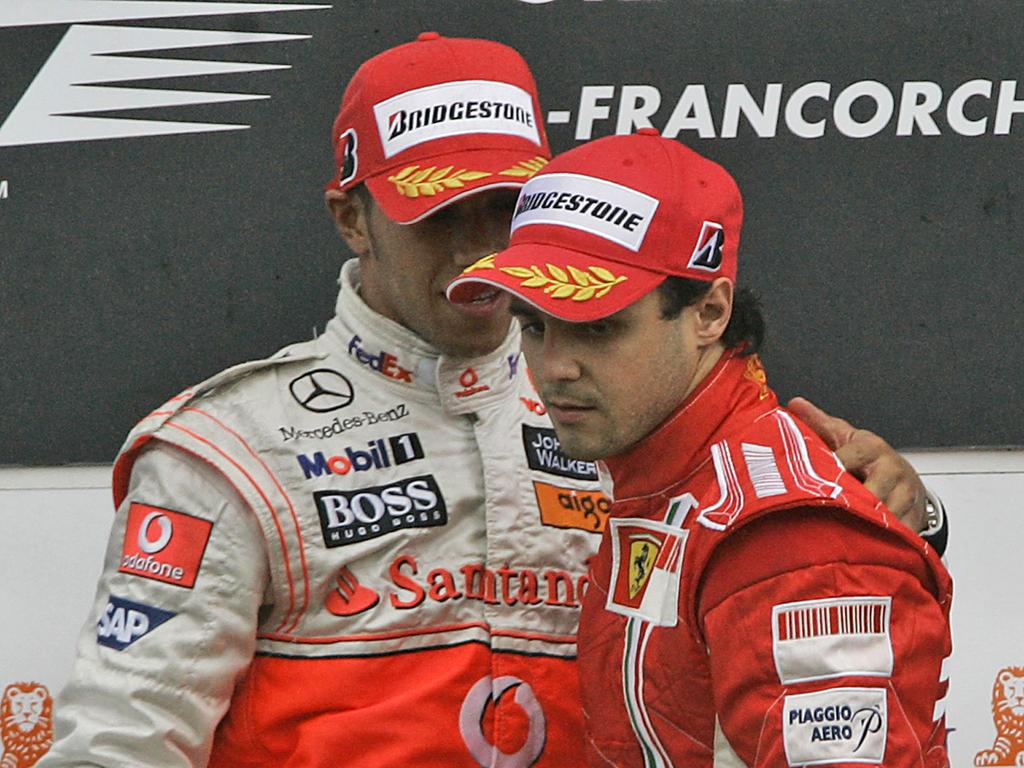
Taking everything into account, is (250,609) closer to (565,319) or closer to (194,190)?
(565,319)

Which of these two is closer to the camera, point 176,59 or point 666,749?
point 666,749

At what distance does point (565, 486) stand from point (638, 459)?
0.31 metres

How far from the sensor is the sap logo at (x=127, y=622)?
183 centimetres

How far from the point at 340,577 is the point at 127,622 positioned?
0.82ft

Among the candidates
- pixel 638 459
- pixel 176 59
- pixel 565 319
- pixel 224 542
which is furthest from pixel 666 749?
pixel 176 59

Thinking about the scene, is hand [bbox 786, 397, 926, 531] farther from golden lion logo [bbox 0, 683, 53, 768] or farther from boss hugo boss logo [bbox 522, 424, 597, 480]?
golden lion logo [bbox 0, 683, 53, 768]

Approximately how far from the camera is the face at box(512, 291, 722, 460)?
167 centimetres

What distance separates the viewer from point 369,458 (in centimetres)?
193

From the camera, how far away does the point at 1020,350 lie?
238 cm

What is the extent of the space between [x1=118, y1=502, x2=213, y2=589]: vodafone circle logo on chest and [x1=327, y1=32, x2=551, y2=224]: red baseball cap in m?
0.44

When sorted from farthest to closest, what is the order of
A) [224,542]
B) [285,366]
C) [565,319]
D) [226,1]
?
[226,1] → [285,366] → [224,542] → [565,319]

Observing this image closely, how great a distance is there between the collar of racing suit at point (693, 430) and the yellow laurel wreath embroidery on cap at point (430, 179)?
0.38m

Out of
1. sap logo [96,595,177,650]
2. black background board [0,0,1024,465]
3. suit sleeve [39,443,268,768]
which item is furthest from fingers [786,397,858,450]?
sap logo [96,595,177,650]

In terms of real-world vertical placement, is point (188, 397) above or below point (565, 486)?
above
